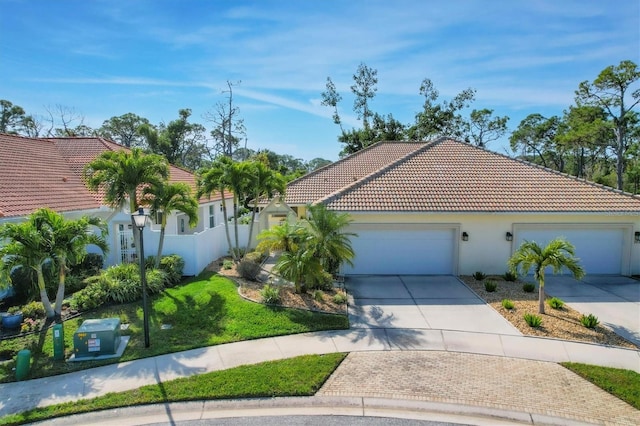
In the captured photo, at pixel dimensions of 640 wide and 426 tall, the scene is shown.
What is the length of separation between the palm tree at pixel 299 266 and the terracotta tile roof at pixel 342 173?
8.12m

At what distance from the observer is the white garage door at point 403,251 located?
1574 cm

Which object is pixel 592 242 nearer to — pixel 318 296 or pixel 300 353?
pixel 318 296

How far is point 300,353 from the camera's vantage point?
8914 mm

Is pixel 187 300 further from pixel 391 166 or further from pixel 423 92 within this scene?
pixel 423 92

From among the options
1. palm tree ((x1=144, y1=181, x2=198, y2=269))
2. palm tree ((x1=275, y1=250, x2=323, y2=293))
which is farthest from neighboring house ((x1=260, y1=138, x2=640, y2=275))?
palm tree ((x1=144, y1=181, x2=198, y2=269))

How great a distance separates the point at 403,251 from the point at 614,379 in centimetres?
862

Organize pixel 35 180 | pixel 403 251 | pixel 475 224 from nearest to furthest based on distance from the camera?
1. pixel 475 224
2. pixel 403 251
3. pixel 35 180

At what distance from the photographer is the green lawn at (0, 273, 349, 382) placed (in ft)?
28.9

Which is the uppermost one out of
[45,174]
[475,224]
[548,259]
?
[45,174]

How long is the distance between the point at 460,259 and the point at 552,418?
9474 millimetres

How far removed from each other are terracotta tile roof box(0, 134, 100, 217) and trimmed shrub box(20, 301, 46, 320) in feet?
10.8

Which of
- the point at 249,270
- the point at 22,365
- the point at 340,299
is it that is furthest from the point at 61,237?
the point at 340,299

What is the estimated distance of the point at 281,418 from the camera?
669 cm

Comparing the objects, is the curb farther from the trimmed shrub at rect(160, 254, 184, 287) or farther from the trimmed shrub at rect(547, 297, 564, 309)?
the trimmed shrub at rect(160, 254, 184, 287)
